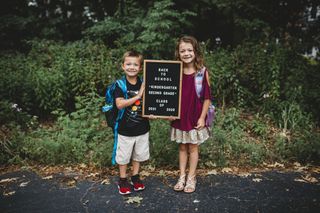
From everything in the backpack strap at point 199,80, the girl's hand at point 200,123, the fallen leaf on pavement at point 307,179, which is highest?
the backpack strap at point 199,80

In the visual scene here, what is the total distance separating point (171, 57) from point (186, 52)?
14.7ft

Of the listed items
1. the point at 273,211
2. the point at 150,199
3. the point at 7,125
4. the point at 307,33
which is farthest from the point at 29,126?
the point at 307,33

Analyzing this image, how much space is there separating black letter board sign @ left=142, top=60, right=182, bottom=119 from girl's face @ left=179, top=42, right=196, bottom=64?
0.23 meters

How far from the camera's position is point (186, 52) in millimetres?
3982

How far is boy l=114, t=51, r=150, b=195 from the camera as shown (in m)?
3.97

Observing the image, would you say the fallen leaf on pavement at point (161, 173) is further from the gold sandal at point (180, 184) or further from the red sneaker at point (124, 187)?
the red sneaker at point (124, 187)

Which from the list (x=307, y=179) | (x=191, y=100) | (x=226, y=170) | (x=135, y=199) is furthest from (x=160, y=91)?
(x=307, y=179)

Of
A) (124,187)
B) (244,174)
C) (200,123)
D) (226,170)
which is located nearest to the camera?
(200,123)

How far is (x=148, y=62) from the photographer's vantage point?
4074 millimetres

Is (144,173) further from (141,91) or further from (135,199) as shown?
(141,91)

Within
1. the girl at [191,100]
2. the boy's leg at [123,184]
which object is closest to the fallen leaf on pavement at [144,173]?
the boy's leg at [123,184]

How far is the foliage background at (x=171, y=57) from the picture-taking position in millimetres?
5480

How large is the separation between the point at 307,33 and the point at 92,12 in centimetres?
726

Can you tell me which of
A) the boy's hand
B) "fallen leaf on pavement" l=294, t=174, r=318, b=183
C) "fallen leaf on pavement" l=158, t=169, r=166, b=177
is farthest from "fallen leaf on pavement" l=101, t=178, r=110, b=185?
"fallen leaf on pavement" l=294, t=174, r=318, b=183
